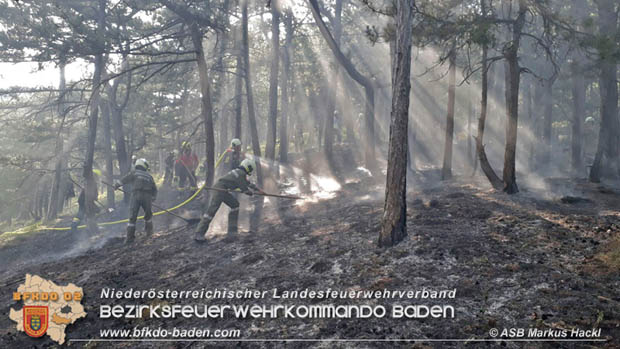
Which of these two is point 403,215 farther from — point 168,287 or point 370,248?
point 168,287

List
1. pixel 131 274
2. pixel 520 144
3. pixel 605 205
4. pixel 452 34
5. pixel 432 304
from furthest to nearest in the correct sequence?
pixel 520 144, pixel 452 34, pixel 605 205, pixel 131 274, pixel 432 304

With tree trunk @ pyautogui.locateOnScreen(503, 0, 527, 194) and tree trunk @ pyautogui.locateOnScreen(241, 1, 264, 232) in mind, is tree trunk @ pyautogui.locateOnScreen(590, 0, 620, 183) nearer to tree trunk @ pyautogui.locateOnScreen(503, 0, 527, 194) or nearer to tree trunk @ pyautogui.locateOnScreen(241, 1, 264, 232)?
tree trunk @ pyautogui.locateOnScreen(503, 0, 527, 194)

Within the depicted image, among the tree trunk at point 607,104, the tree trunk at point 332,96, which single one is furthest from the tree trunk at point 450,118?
the tree trunk at point 332,96

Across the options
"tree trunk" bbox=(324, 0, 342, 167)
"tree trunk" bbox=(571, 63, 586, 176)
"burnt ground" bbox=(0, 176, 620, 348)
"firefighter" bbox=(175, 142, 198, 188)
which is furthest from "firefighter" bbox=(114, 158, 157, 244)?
"tree trunk" bbox=(571, 63, 586, 176)

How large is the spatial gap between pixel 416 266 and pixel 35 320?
5987mm

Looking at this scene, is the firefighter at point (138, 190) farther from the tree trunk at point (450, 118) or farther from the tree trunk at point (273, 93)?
the tree trunk at point (450, 118)

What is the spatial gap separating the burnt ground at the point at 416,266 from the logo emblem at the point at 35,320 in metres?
0.15

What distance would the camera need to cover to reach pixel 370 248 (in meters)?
7.46

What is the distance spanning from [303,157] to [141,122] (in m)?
12.2

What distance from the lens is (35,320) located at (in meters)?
5.70

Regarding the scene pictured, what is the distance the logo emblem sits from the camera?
562cm

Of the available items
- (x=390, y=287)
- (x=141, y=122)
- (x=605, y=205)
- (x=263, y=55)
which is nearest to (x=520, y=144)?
(x=263, y=55)

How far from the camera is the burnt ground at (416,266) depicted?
15.0ft

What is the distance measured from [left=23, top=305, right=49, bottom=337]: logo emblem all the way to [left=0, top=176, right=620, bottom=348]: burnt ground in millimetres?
151
